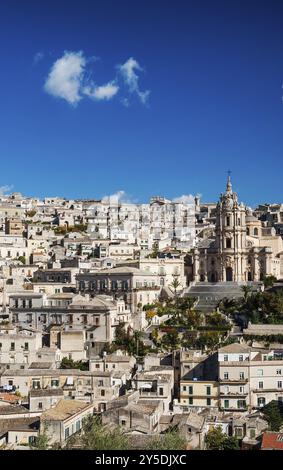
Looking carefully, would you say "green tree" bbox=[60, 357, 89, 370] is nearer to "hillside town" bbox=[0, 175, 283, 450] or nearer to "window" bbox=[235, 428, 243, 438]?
"hillside town" bbox=[0, 175, 283, 450]

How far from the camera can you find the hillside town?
40.0ft

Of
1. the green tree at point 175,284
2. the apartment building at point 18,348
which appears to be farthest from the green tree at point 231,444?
the green tree at point 175,284

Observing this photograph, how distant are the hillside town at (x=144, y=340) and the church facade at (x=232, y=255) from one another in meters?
0.05

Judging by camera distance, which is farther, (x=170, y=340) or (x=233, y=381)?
(x=170, y=340)

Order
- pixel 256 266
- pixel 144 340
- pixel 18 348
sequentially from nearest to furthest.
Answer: pixel 18 348
pixel 144 340
pixel 256 266

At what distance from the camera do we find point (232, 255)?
2639cm

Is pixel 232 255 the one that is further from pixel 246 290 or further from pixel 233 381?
pixel 233 381

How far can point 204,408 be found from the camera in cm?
1457

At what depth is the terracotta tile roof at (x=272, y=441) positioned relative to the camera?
34.7 feet

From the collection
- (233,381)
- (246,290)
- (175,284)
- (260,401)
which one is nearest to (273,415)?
(260,401)

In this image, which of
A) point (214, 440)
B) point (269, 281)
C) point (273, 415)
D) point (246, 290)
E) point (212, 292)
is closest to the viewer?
point (214, 440)

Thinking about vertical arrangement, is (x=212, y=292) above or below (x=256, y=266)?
below

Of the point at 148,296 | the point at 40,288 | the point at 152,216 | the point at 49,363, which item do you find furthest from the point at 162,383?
the point at 152,216

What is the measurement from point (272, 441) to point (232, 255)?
15.7 m
